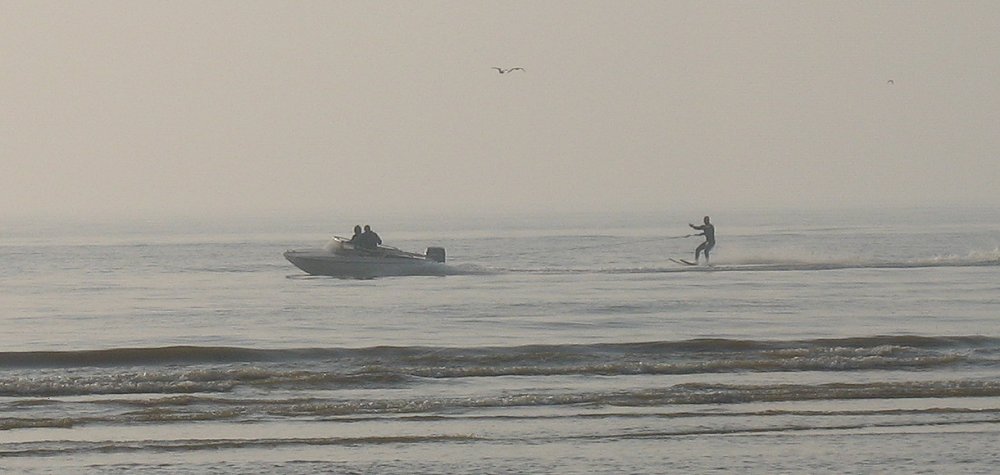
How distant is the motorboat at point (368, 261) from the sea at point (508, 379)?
2.06 metres

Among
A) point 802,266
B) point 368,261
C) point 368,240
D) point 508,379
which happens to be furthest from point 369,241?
point 508,379

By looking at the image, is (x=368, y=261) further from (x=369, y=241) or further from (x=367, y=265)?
(x=369, y=241)

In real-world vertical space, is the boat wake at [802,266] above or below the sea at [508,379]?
above

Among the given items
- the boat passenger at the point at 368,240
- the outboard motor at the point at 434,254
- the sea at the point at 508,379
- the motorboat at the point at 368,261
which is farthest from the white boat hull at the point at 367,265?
the sea at the point at 508,379

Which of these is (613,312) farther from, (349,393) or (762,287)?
(349,393)

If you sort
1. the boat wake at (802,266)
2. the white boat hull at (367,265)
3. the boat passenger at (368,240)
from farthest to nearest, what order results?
the boat wake at (802,266), the white boat hull at (367,265), the boat passenger at (368,240)

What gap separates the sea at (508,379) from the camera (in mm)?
15898

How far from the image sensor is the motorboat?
2000 inches

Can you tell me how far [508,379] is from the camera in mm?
22422

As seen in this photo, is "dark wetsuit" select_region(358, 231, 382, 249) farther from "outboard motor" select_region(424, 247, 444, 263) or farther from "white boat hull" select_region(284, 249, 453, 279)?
"outboard motor" select_region(424, 247, 444, 263)

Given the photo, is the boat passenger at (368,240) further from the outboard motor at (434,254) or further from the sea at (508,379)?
the sea at (508,379)

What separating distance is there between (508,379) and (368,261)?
28.8 metres

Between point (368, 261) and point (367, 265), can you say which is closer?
point (368, 261)

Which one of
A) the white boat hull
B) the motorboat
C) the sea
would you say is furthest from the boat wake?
the sea
